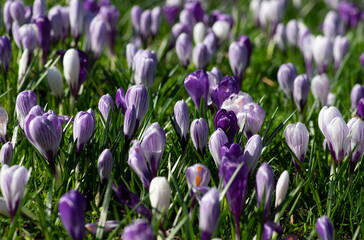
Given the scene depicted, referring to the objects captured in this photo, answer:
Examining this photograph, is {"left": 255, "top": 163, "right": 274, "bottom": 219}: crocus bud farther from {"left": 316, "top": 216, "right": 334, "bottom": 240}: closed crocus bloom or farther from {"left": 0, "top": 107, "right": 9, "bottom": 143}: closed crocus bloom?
{"left": 0, "top": 107, "right": 9, "bottom": 143}: closed crocus bloom

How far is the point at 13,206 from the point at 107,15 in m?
2.91

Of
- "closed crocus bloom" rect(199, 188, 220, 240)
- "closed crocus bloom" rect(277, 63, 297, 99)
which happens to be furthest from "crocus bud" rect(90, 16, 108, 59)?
"closed crocus bloom" rect(199, 188, 220, 240)

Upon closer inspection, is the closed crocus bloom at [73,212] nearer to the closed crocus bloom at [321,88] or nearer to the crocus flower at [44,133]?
the crocus flower at [44,133]

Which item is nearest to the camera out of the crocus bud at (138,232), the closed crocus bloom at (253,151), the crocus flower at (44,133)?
the crocus bud at (138,232)

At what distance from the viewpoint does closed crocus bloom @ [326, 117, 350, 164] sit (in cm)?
221

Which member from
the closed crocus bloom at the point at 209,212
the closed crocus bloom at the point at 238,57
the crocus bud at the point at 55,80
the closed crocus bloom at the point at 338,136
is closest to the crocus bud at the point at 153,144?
the closed crocus bloom at the point at 209,212

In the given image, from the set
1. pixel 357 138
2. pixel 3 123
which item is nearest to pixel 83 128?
pixel 3 123

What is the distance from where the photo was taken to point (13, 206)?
69.9 inches

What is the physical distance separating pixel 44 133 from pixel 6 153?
231 millimetres

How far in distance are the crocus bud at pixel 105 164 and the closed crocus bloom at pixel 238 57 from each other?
5.16 feet

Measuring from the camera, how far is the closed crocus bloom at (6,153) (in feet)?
6.69

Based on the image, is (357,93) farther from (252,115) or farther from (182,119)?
(182,119)

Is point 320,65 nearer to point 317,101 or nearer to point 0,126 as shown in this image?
point 317,101

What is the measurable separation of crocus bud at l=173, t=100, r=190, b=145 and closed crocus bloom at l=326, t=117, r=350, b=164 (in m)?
0.66
